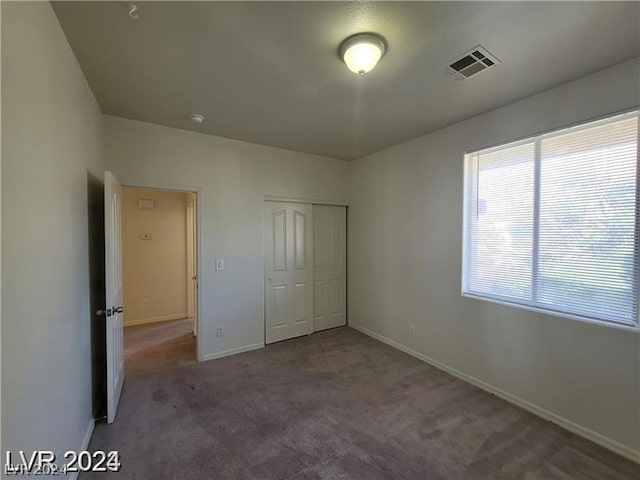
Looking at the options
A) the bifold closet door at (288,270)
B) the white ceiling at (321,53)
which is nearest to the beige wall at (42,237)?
the white ceiling at (321,53)

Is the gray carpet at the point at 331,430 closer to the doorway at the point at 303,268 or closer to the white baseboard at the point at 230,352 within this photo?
the white baseboard at the point at 230,352

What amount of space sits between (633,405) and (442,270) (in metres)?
1.67

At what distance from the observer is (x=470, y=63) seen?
1.98 metres

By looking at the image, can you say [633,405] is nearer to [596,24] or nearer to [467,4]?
[596,24]

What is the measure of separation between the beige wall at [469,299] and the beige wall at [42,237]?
3259 millimetres

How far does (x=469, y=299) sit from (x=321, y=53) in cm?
264

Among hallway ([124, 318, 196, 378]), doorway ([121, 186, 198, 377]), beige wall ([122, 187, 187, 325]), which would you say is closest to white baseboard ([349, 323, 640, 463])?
hallway ([124, 318, 196, 378])

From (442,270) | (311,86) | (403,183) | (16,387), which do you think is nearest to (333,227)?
(403,183)

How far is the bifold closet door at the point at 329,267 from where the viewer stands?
14.6ft

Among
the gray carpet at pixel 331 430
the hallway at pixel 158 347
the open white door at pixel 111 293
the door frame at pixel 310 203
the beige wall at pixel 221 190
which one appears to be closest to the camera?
the gray carpet at pixel 331 430

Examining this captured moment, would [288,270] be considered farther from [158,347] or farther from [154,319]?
[154,319]

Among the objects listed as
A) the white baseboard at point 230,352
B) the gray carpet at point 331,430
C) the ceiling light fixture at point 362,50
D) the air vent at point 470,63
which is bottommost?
the gray carpet at point 331,430

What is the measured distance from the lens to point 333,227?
4.60 metres

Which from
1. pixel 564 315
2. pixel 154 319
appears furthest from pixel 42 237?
pixel 154 319
